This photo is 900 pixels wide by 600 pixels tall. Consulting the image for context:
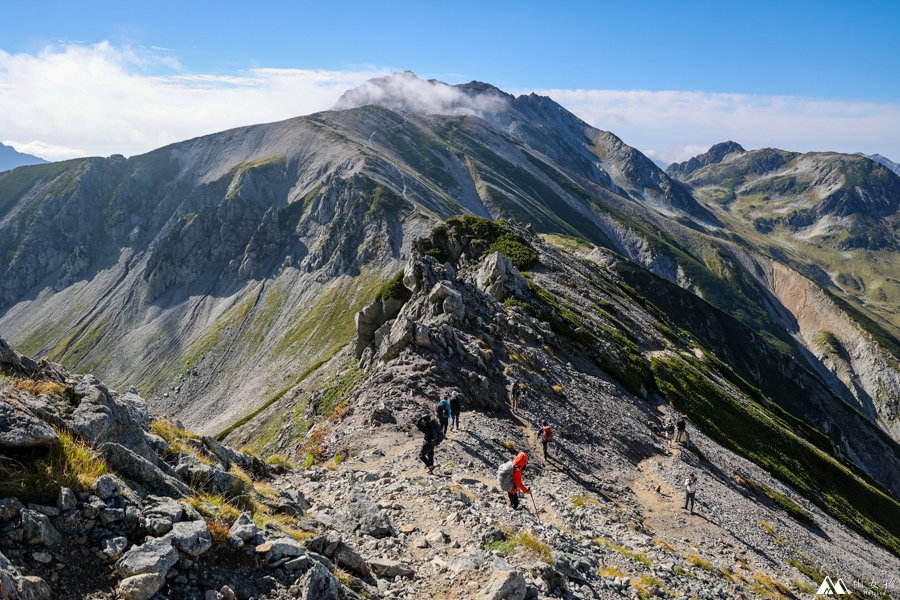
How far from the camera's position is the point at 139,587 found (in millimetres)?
9453

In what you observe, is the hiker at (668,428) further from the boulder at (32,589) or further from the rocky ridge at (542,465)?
the boulder at (32,589)

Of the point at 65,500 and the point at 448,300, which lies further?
the point at 448,300

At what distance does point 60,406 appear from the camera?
13148 mm

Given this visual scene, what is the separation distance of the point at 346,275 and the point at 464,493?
441ft

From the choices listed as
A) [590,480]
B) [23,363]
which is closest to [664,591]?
[590,480]

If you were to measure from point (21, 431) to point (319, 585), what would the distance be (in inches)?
→ 271

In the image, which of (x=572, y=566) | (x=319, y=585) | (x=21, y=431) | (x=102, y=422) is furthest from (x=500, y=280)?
(x=21, y=431)

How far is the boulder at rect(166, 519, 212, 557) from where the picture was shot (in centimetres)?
1051

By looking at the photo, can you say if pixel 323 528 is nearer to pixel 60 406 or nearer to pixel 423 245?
pixel 60 406

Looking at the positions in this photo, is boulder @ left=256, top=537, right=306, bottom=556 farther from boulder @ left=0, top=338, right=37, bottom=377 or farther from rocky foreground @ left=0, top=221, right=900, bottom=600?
boulder @ left=0, top=338, right=37, bottom=377

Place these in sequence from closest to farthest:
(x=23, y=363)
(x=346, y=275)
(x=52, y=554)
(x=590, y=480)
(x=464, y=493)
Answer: (x=52, y=554), (x=23, y=363), (x=464, y=493), (x=590, y=480), (x=346, y=275)

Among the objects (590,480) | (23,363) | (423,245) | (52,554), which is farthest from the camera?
(423,245)

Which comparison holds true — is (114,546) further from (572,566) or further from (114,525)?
(572,566)

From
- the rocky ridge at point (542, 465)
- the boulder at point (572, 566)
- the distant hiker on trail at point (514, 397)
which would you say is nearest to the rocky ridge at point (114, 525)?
the rocky ridge at point (542, 465)
